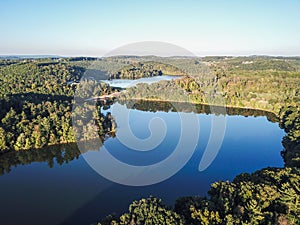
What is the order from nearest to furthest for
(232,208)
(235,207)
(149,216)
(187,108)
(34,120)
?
(149,216) → (235,207) → (232,208) → (34,120) → (187,108)

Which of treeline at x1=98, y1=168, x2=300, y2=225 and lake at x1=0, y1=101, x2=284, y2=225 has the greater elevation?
treeline at x1=98, y1=168, x2=300, y2=225

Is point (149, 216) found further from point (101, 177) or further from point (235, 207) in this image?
point (101, 177)

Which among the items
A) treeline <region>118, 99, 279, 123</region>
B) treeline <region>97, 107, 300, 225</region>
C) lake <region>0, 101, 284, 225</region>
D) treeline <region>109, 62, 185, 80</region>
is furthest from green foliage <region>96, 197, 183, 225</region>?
treeline <region>109, 62, 185, 80</region>

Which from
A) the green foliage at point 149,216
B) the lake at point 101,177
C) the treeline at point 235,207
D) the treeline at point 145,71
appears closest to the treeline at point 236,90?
the lake at point 101,177

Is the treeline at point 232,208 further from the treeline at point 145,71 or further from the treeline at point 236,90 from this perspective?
the treeline at point 145,71

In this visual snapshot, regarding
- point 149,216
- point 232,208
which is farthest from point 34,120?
point 232,208

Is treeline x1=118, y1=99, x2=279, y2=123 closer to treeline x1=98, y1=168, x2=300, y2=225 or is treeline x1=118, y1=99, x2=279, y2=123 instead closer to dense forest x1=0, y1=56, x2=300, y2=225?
dense forest x1=0, y1=56, x2=300, y2=225
